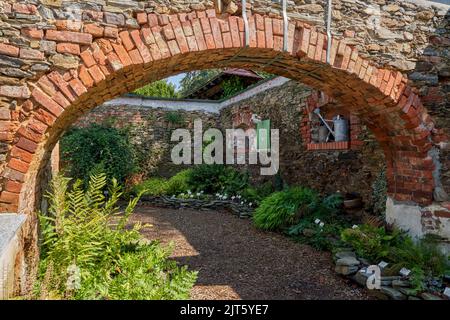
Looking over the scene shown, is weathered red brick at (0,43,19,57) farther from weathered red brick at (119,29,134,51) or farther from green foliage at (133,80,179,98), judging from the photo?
green foliage at (133,80,179,98)

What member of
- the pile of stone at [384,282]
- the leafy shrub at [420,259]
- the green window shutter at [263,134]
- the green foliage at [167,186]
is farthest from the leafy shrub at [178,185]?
the leafy shrub at [420,259]

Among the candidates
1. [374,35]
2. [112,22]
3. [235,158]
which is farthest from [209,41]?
[235,158]

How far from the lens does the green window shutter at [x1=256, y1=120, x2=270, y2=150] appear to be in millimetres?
8561

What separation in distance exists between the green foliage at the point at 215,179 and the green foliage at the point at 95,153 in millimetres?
1946

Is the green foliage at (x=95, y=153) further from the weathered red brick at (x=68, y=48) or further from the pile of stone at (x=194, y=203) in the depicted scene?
the weathered red brick at (x=68, y=48)

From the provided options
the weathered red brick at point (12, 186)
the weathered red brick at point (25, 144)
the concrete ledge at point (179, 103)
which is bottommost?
the weathered red brick at point (12, 186)

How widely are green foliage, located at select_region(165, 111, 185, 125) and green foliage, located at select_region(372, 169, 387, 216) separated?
7.37 metres

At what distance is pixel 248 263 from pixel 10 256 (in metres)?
3.12

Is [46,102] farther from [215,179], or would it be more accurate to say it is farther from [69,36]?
[215,179]

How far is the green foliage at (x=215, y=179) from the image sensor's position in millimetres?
9453

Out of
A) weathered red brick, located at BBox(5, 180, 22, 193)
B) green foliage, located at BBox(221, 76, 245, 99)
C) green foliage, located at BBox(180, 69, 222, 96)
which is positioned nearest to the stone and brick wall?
weathered red brick, located at BBox(5, 180, 22, 193)
